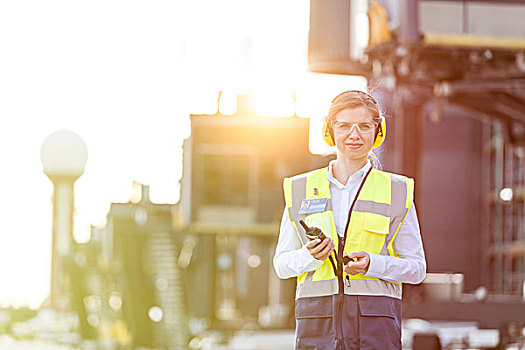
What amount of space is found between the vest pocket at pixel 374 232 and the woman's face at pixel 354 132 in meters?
0.26

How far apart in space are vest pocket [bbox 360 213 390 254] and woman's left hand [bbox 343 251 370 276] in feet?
0.43

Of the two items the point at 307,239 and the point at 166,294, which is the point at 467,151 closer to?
the point at 166,294

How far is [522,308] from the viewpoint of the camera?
1677cm

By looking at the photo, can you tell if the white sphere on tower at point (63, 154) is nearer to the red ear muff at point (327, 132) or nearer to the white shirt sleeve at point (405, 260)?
the red ear muff at point (327, 132)

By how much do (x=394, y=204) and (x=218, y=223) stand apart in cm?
4901

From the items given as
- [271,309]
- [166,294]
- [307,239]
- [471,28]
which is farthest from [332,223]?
[271,309]

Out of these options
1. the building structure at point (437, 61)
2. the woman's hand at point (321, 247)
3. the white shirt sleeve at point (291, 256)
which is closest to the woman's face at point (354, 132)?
the white shirt sleeve at point (291, 256)

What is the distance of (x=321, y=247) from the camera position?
15.8ft

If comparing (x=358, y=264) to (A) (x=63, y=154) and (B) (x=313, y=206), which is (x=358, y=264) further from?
(A) (x=63, y=154)

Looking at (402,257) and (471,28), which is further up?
(471,28)

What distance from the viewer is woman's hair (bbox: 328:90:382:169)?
5.15 meters

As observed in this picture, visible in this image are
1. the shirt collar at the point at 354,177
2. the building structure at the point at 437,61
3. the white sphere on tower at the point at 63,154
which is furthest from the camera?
the white sphere on tower at the point at 63,154

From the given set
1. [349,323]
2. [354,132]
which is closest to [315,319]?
[349,323]

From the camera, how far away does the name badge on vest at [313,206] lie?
200 inches
